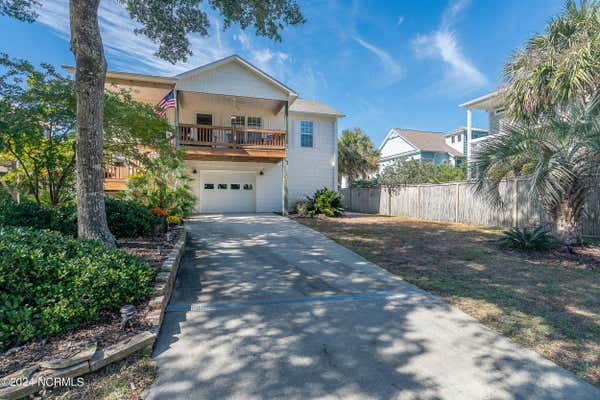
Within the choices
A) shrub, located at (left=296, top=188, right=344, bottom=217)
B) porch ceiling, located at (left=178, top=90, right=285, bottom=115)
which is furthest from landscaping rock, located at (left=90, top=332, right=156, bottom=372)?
porch ceiling, located at (left=178, top=90, right=285, bottom=115)

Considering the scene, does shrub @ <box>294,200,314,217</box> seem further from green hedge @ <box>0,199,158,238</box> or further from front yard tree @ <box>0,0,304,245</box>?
green hedge @ <box>0,199,158,238</box>

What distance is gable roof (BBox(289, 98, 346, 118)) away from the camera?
16547mm

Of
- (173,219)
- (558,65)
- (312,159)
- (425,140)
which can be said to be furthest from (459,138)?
(173,219)

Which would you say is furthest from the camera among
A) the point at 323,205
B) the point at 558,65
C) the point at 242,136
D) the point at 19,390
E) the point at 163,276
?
the point at 242,136

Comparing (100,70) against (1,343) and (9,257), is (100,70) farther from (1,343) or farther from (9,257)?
(1,343)

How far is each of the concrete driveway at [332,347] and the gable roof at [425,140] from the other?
27172 mm

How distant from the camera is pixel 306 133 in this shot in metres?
16.7

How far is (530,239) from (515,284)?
294cm

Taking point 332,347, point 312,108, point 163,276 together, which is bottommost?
point 332,347

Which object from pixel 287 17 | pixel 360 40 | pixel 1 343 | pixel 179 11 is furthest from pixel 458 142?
pixel 1 343

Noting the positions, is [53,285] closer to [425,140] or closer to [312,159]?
[312,159]

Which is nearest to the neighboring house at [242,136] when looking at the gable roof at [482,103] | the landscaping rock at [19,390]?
the gable roof at [482,103]

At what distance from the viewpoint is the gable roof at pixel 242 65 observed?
12.4 meters

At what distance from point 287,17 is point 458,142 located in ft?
89.4
